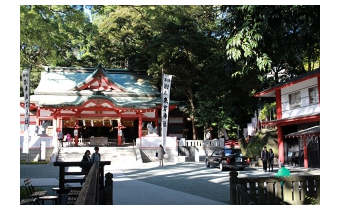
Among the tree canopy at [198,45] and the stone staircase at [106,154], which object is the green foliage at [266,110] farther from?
the stone staircase at [106,154]

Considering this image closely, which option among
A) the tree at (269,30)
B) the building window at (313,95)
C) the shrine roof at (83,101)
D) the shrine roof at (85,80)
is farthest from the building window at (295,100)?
the shrine roof at (85,80)

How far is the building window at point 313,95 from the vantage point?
20803mm

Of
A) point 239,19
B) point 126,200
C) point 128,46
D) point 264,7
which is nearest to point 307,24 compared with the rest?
point 264,7

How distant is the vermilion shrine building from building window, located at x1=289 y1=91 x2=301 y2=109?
10.4 meters

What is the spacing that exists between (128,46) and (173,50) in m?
10.8

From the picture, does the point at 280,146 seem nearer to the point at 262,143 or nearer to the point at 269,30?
the point at 262,143

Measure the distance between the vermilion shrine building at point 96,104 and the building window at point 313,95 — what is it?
12.2m

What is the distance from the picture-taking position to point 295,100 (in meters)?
Answer: 23.0

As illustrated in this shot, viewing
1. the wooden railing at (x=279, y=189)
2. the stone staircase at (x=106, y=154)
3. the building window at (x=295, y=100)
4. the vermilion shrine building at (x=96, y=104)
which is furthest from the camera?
the vermilion shrine building at (x=96, y=104)

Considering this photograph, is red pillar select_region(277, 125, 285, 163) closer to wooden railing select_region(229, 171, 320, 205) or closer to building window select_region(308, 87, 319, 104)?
building window select_region(308, 87, 319, 104)

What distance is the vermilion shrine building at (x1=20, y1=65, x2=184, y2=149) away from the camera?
97.1 ft

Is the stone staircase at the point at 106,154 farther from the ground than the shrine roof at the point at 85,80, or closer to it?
closer to it

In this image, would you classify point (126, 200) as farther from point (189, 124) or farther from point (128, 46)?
point (128, 46)

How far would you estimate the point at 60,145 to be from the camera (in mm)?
26828
